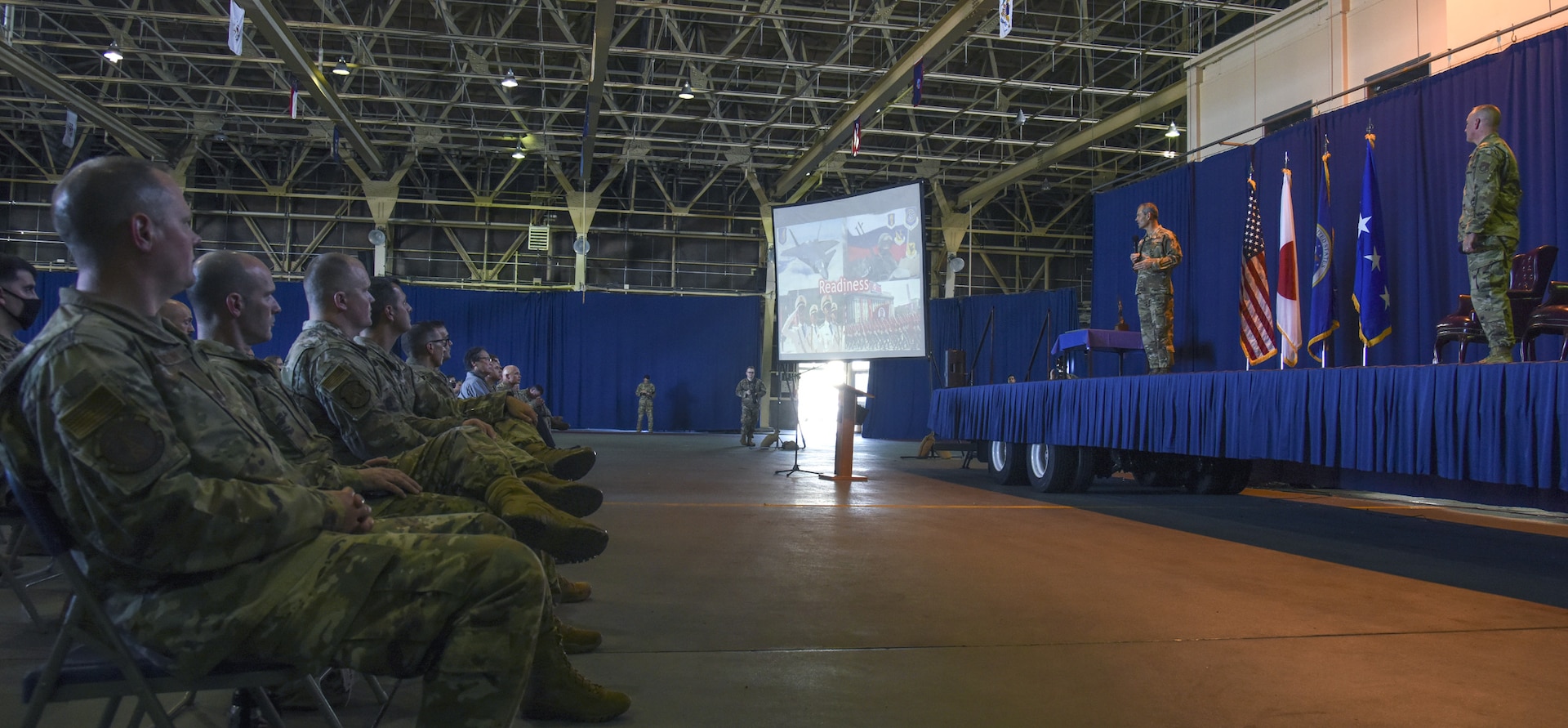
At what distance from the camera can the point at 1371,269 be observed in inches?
239

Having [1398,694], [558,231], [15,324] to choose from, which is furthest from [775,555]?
[558,231]

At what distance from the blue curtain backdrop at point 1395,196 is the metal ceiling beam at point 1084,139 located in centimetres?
296

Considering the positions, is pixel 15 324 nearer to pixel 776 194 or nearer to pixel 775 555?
pixel 775 555

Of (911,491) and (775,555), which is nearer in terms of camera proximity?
(775,555)

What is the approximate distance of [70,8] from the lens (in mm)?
10211

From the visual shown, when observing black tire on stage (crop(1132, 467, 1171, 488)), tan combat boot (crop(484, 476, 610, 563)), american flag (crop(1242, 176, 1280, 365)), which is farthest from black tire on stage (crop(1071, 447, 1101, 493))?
tan combat boot (crop(484, 476, 610, 563))

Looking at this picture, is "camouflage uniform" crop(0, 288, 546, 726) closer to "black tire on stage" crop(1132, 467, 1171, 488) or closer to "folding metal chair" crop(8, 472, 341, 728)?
"folding metal chair" crop(8, 472, 341, 728)

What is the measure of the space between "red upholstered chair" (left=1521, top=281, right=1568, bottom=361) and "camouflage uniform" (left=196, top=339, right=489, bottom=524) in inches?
185

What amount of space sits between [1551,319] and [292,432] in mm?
5092

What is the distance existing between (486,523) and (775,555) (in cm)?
228

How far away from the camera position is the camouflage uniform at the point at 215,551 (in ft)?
3.48

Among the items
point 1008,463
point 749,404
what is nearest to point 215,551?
point 1008,463

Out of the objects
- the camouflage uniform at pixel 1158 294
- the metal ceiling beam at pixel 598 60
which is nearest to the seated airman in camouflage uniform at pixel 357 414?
the camouflage uniform at pixel 1158 294

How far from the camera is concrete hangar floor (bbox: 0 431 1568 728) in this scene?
188 centimetres
